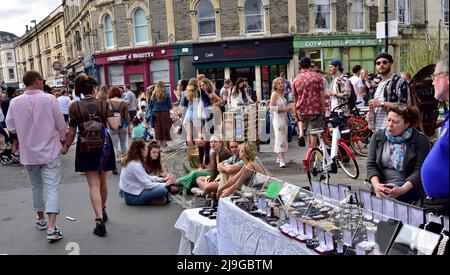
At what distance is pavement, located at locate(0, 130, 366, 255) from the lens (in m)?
4.88

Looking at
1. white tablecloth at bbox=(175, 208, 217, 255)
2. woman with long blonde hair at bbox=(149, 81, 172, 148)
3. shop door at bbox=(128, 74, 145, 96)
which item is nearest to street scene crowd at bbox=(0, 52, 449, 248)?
white tablecloth at bbox=(175, 208, 217, 255)

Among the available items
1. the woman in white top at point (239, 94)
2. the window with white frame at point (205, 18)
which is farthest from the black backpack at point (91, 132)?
the window with white frame at point (205, 18)

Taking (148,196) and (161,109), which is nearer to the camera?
(148,196)

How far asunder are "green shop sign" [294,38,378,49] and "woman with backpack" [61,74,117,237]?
64.6 ft

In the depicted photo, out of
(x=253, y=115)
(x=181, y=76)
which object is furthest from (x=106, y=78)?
(x=253, y=115)

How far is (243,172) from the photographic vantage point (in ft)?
14.3

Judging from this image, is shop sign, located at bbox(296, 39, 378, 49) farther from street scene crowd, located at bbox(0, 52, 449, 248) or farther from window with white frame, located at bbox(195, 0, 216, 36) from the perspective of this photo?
street scene crowd, located at bbox(0, 52, 449, 248)

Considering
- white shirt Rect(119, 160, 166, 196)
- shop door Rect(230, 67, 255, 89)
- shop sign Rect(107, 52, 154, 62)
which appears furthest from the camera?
shop sign Rect(107, 52, 154, 62)

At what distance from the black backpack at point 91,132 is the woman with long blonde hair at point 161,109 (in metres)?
5.39

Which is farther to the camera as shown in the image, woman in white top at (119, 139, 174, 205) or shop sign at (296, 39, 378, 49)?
shop sign at (296, 39, 378, 49)

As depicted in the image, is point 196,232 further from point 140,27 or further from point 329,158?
point 140,27

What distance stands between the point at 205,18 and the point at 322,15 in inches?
259

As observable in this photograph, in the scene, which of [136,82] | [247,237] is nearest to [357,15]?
[136,82]

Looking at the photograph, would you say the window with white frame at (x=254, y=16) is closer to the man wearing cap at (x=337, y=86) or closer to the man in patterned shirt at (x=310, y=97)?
the man wearing cap at (x=337, y=86)
